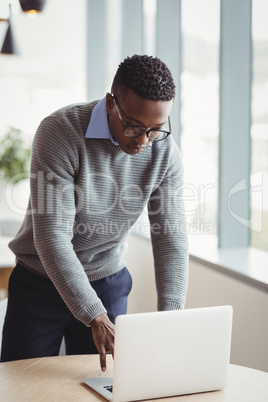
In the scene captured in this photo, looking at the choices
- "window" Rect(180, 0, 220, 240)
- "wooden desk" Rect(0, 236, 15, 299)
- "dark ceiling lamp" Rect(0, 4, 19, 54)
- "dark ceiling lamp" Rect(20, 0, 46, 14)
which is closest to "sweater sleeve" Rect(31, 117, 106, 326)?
"wooden desk" Rect(0, 236, 15, 299)

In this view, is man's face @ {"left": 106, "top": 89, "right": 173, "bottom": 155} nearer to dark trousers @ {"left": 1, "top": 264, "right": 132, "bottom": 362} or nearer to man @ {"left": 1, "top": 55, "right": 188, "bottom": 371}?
man @ {"left": 1, "top": 55, "right": 188, "bottom": 371}

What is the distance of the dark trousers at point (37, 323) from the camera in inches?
74.3

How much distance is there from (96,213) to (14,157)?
9.15ft

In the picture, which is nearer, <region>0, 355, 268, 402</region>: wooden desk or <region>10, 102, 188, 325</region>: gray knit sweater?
<region>0, 355, 268, 402</region>: wooden desk

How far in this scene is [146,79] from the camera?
5.10 ft

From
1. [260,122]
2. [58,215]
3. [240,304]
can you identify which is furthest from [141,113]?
[260,122]

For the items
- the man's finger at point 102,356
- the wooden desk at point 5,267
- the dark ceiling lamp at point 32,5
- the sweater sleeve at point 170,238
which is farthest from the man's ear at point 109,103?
the dark ceiling lamp at point 32,5

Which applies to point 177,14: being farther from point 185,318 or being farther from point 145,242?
point 185,318

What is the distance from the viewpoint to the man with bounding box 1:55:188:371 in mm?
1583

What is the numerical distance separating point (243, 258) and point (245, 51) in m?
1.04

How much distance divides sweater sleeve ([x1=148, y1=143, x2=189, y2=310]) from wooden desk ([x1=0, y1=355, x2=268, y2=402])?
0.27 m

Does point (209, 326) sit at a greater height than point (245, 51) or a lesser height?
lesser

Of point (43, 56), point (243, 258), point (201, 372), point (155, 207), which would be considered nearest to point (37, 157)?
point (155, 207)

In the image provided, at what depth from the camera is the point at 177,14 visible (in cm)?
355
